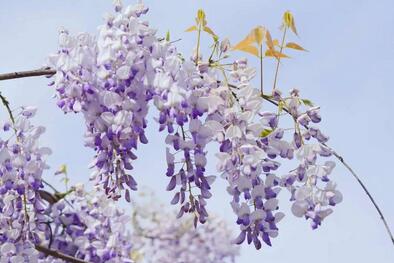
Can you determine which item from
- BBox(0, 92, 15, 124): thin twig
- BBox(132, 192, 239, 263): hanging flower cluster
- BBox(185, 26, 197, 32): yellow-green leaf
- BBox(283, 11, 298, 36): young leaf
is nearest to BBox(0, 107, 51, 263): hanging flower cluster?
BBox(0, 92, 15, 124): thin twig

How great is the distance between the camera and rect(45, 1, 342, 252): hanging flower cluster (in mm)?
2172

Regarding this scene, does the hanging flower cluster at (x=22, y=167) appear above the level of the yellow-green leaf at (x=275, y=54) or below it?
below

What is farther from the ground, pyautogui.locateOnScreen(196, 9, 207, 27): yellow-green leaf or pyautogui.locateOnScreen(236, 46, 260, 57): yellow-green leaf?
pyautogui.locateOnScreen(196, 9, 207, 27): yellow-green leaf

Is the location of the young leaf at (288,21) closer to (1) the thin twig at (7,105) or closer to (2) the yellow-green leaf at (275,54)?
(2) the yellow-green leaf at (275,54)

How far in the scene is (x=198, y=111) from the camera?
7.24 ft

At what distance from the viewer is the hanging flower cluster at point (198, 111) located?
2.17 metres

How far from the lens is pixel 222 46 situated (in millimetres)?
2330

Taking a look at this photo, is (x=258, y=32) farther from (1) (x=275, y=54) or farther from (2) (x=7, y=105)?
(2) (x=7, y=105)

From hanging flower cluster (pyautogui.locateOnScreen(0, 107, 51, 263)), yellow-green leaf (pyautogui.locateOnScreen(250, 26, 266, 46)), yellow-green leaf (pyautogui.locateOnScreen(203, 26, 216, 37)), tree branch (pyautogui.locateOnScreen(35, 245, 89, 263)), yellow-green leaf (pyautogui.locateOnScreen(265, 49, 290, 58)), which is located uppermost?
yellow-green leaf (pyautogui.locateOnScreen(203, 26, 216, 37))

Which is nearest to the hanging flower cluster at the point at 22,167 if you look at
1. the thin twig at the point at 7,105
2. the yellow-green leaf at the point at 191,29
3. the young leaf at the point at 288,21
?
the thin twig at the point at 7,105

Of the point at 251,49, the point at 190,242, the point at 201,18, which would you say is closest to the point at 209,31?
the point at 201,18

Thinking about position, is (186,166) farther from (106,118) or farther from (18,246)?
(18,246)

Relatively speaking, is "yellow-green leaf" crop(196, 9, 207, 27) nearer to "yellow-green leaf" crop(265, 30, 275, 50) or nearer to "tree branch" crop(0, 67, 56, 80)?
"yellow-green leaf" crop(265, 30, 275, 50)

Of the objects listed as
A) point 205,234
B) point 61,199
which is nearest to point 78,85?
point 61,199
